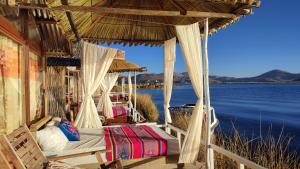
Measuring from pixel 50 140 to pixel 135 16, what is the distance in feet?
10.6

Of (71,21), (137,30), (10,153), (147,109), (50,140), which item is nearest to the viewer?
(10,153)

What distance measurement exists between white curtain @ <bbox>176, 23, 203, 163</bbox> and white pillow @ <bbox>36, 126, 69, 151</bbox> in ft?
5.35

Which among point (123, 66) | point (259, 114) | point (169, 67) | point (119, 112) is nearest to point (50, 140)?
point (169, 67)

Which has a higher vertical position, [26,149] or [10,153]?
[10,153]

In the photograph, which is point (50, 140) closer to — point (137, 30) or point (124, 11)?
point (124, 11)

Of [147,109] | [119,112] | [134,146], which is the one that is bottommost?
[147,109]

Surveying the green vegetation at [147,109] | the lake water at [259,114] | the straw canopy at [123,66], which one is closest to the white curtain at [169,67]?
the lake water at [259,114]

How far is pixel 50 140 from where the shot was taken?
3.79 m

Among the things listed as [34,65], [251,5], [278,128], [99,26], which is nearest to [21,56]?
[34,65]

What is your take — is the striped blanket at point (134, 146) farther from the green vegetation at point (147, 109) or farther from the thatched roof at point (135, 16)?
the green vegetation at point (147, 109)

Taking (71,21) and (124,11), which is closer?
(124,11)

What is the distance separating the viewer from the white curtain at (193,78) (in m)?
4.09

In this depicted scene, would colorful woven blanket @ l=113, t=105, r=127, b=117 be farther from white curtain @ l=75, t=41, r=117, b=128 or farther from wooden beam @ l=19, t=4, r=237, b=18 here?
wooden beam @ l=19, t=4, r=237, b=18

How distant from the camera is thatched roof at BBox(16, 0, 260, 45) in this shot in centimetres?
404
